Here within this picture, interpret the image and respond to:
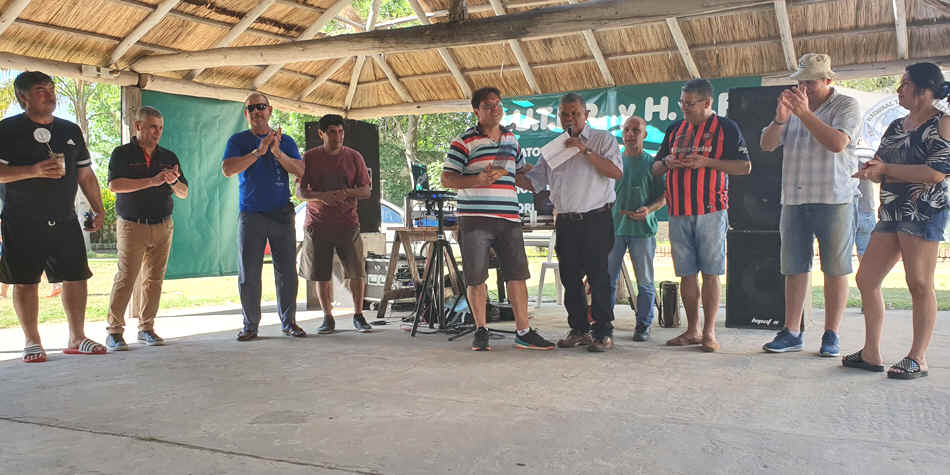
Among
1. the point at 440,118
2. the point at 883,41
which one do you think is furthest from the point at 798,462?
the point at 440,118

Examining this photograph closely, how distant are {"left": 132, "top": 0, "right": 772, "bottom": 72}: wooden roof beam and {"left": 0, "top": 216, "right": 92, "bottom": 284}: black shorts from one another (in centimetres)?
269

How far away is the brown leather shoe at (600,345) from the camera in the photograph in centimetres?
455

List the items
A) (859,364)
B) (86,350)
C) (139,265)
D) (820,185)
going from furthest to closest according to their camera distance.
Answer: (139,265) < (86,350) < (820,185) < (859,364)

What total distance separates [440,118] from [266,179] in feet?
57.0

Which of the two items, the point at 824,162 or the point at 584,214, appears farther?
the point at 584,214

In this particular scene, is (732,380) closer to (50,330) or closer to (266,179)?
(266,179)

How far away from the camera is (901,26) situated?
634cm

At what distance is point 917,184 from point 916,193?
0.04 meters

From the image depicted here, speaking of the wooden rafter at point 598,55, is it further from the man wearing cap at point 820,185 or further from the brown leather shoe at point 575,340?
the brown leather shoe at point 575,340

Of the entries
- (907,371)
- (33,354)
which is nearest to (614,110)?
(907,371)

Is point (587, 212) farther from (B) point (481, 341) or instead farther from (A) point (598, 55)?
(A) point (598, 55)

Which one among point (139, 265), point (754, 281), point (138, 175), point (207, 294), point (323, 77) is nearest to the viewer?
point (138, 175)

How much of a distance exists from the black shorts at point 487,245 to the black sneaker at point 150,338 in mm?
2303

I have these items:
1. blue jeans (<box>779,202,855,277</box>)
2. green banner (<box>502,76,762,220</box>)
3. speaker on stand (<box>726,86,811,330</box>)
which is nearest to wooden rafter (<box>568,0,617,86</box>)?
green banner (<box>502,76,762,220</box>)
